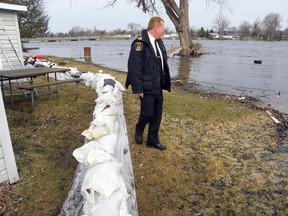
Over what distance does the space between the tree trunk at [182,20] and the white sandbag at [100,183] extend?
25.8m

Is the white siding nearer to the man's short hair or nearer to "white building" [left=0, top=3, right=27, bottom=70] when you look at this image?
"white building" [left=0, top=3, right=27, bottom=70]

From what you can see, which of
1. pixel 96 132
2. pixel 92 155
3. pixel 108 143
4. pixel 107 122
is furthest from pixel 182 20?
pixel 92 155

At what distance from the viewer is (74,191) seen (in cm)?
271

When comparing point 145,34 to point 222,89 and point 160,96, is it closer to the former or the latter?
point 160,96

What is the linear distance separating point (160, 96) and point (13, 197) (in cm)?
Result: 213

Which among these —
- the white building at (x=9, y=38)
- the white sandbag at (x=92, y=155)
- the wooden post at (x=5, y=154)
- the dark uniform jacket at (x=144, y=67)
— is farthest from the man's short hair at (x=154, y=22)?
the white building at (x=9, y=38)

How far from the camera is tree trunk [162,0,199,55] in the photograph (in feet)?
87.1

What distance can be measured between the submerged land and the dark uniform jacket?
3.35 ft

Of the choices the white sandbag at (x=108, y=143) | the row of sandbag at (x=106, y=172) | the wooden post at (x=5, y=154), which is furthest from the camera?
the white sandbag at (x=108, y=143)

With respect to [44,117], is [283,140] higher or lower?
lower

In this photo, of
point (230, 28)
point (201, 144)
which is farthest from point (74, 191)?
point (230, 28)

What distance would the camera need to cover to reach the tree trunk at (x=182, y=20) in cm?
2654

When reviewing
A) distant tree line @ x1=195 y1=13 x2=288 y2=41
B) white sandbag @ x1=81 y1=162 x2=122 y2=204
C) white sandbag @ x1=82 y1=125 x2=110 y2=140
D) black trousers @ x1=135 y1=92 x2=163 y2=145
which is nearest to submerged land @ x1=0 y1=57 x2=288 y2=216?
black trousers @ x1=135 y1=92 x2=163 y2=145

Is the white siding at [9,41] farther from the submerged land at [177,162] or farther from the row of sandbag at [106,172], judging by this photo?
the row of sandbag at [106,172]
